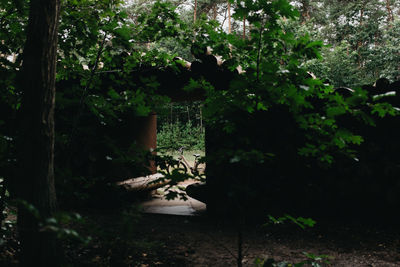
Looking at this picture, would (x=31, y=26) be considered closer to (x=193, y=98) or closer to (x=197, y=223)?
(x=197, y=223)

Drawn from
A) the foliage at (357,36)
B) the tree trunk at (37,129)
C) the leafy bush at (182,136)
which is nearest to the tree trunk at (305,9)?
the foliage at (357,36)

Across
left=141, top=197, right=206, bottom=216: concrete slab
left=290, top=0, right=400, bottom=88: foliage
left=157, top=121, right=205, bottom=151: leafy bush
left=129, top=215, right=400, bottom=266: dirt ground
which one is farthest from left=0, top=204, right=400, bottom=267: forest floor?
left=290, top=0, right=400, bottom=88: foliage

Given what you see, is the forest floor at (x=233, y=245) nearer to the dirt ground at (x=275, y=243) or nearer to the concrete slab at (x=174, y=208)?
the dirt ground at (x=275, y=243)

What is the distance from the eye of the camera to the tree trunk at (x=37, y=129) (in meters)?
1.60

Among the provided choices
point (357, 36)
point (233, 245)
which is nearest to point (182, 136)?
point (357, 36)

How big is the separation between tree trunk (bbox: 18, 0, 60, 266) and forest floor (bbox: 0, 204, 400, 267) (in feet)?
2.92

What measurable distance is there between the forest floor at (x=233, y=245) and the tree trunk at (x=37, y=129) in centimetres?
89

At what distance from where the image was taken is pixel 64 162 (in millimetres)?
2203

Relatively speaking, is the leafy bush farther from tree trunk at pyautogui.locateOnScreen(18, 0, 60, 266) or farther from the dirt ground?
tree trunk at pyautogui.locateOnScreen(18, 0, 60, 266)

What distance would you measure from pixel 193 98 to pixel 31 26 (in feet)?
14.0

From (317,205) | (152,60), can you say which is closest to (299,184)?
(317,205)

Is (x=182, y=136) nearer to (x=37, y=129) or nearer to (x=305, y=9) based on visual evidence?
(x=305, y=9)

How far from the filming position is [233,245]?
3719 millimetres

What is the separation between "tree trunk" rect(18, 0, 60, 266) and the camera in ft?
5.24
